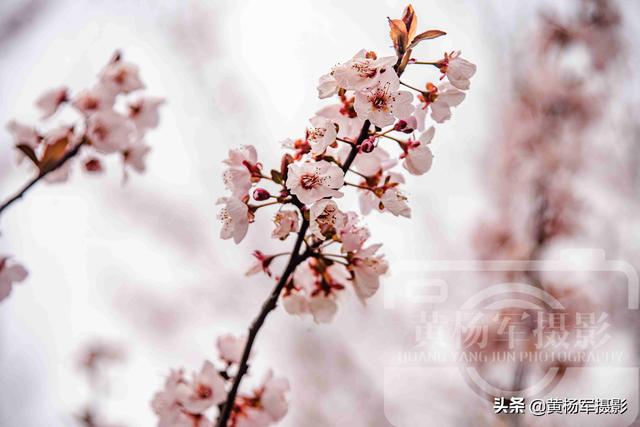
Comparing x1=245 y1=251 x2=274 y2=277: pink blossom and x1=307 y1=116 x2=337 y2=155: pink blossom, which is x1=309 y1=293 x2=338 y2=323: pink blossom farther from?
x1=307 y1=116 x2=337 y2=155: pink blossom

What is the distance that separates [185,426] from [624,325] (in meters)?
1.60

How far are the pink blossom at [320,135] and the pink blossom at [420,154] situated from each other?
0.11m

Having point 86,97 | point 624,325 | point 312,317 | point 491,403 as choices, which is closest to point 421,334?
point 491,403

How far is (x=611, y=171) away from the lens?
235 centimetres

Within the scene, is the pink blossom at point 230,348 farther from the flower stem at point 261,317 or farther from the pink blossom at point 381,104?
the pink blossom at point 381,104

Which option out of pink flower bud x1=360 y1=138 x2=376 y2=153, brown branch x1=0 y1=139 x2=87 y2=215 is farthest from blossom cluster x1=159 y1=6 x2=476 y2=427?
brown branch x1=0 y1=139 x2=87 y2=215

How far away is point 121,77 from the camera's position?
79cm

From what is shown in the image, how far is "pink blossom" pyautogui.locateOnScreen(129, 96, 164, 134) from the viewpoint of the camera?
0.86 m

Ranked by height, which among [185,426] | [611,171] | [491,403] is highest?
[611,171]

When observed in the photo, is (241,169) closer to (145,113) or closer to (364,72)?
(364,72)

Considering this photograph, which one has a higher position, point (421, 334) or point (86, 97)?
point (421, 334)

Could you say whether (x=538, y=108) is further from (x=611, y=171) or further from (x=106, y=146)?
(x=106, y=146)

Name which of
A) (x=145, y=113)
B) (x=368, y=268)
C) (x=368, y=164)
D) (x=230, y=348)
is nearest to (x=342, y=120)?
(x=368, y=164)

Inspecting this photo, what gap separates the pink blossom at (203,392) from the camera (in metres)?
0.60
